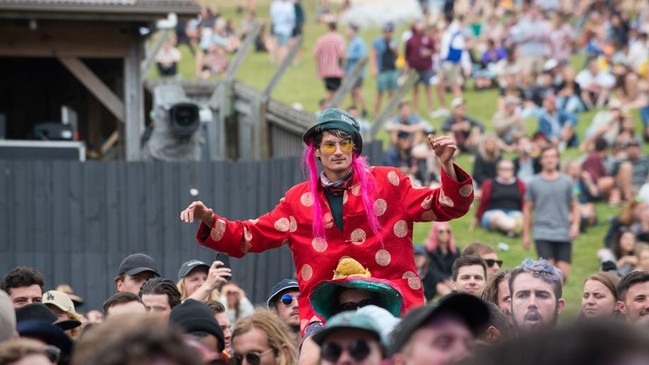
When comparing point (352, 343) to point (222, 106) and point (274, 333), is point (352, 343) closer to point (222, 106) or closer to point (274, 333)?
point (274, 333)

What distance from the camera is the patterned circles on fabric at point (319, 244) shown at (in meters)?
7.85

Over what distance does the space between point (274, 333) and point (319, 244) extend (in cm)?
130

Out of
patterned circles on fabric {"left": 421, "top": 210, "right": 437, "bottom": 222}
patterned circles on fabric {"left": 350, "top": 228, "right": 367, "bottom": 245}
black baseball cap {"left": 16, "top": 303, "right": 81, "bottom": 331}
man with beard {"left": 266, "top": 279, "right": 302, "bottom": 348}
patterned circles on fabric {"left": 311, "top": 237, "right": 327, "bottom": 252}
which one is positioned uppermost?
patterned circles on fabric {"left": 421, "top": 210, "right": 437, "bottom": 222}

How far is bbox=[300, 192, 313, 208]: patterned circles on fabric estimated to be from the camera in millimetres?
7939

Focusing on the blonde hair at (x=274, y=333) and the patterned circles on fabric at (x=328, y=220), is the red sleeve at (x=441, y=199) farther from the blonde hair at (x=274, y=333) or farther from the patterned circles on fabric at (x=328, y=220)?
the blonde hair at (x=274, y=333)

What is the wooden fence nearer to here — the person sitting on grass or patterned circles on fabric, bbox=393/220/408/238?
the person sitting on grass

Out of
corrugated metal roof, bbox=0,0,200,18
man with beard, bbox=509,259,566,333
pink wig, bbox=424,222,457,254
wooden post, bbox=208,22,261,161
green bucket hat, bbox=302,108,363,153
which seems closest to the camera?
man with beard, bbox=509,259,566,333

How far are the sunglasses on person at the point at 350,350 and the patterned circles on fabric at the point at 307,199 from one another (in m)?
2.73

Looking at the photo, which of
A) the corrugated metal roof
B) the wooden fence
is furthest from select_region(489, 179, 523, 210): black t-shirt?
the corrugated metal roof

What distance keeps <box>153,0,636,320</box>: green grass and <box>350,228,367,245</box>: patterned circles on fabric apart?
3.30 meters

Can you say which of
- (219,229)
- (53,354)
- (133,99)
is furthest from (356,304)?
(133,99)

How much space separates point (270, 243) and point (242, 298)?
17.8ft

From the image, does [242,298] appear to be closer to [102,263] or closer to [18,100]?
[102,263]

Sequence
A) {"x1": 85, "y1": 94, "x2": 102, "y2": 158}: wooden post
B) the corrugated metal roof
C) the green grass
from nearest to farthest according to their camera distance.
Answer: the corrugated metal roof, the green grass, {"x1": 85, "y1": 94, "x2": 102, "y2": 158}: wooden post
